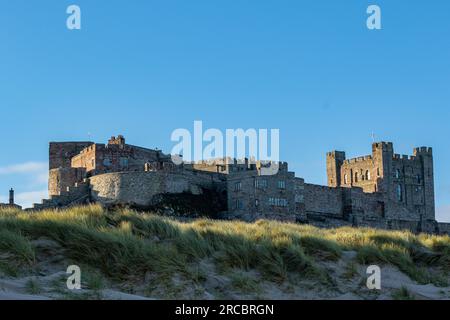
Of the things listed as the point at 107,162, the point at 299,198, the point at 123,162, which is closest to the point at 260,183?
the point at 299,198

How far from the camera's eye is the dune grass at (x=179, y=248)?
Result: 1340cm

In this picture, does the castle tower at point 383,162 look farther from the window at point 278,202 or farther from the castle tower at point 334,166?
the window at point 278,202

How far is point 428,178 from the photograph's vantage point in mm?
88812

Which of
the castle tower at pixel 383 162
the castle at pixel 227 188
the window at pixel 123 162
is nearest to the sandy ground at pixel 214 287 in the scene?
the castle at pixel 227 188

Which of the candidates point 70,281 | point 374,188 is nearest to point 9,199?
point 374,188

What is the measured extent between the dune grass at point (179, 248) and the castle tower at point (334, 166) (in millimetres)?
73774

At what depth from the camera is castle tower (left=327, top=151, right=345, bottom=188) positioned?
91.4 metres

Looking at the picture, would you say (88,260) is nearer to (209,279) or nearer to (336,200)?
(209,279)

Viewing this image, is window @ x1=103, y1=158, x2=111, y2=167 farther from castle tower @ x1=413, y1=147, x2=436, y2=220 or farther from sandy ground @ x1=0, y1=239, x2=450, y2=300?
sandy ground @ x1=0, y1=239, x2=450, y2=300

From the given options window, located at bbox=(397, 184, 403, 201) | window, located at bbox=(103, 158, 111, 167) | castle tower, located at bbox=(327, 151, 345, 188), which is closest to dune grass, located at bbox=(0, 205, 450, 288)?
window, located at bbox=(103, 158, 111, 167)

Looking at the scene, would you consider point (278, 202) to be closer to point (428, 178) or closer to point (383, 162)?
point (383, 162)

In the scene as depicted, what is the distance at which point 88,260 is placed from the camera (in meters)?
13.5
